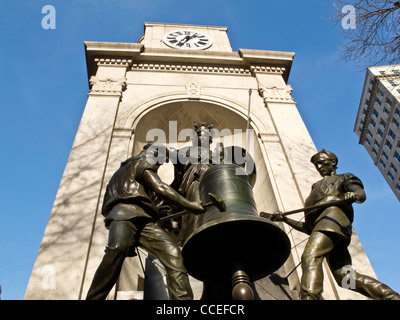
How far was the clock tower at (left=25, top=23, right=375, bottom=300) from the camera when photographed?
19.3 ft

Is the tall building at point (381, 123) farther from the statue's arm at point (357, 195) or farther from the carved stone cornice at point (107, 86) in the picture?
the statue's arm at point (357, 195)

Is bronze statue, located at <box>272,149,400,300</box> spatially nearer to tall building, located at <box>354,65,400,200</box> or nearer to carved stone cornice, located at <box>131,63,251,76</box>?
carved stone cornice, located at <box>131,63,251,76</box>

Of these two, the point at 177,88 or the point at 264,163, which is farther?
the point at 177,88

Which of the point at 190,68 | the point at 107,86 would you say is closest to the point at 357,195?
the point at 107,86

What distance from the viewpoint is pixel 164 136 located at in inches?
440

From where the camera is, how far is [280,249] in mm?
4184

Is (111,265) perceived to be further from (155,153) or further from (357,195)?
(357,195)

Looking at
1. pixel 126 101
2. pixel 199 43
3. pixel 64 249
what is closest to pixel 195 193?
pixel 64 249

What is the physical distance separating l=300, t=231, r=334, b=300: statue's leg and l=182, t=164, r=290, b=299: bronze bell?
0.84ft

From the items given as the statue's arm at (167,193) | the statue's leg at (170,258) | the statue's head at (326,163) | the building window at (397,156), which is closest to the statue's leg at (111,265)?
the statue's leg at (170,258)

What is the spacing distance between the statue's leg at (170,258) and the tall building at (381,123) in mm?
48619

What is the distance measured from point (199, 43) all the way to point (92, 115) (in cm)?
750

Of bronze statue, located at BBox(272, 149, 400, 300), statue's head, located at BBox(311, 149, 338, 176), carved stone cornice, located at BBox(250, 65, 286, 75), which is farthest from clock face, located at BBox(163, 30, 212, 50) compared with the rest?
bronze statue, located at BBox(272, 149, 400, 300)

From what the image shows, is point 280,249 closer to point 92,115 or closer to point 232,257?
point 232,257
